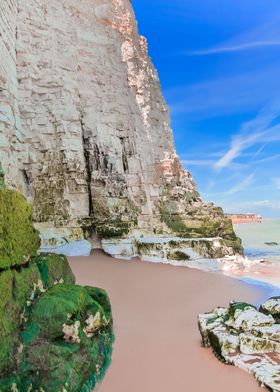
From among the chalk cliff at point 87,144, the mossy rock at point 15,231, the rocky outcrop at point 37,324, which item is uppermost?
the chalk cliff at point 87,144

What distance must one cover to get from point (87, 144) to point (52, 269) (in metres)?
10.2

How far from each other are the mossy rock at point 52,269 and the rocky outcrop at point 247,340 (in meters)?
2.50

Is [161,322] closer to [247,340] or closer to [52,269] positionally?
[247,340]

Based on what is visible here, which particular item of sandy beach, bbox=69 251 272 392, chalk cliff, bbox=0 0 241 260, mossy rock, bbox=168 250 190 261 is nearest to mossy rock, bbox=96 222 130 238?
chalk cliff, bbox=0 0 241 260

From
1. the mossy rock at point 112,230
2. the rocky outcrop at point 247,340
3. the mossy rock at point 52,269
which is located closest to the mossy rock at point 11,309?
the mossy rock at point 52,269

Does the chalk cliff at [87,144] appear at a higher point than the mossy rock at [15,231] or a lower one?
higher

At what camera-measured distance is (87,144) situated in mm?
14602

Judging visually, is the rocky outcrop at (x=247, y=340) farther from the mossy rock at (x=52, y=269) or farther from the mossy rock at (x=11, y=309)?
the mossy rock at (x=11, y=309)

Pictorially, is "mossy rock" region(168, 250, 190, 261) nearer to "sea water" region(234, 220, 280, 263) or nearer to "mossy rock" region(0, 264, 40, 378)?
"sea water" region(234, 220, 280, 263)

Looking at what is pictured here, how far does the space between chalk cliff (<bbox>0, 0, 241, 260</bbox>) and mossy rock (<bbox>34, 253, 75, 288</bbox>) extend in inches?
267

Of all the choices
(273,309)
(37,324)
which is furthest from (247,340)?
(37,324)

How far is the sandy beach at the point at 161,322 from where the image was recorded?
4.33 m

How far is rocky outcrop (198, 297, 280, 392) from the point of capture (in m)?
4.42

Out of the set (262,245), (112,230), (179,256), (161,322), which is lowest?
(161,322)
